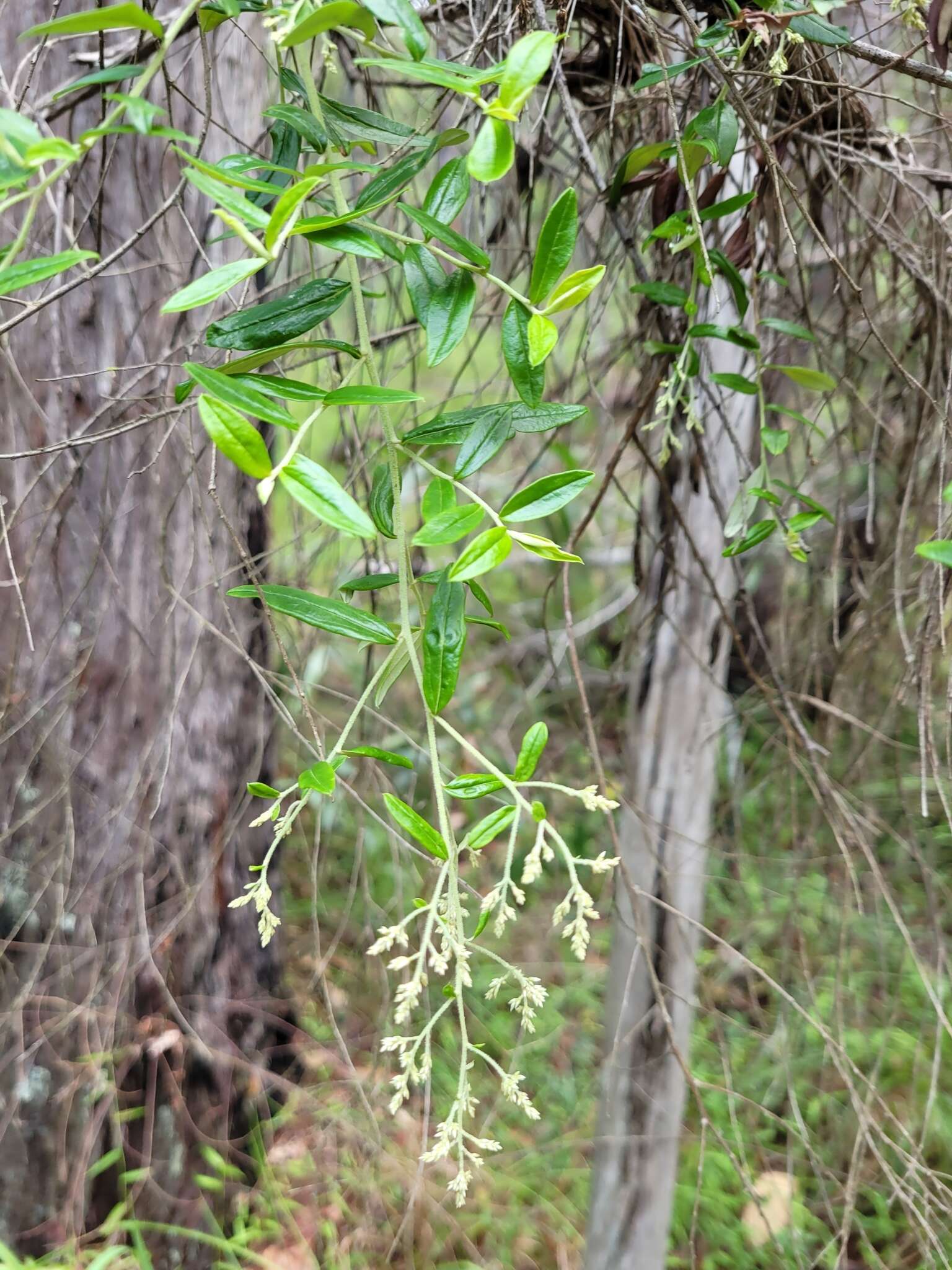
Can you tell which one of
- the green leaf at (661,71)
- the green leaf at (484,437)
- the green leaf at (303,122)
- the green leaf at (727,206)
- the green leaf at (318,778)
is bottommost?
the green leaf at (318,778)

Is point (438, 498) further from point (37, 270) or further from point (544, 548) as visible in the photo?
point (37, 270)

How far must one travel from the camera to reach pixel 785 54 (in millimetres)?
646

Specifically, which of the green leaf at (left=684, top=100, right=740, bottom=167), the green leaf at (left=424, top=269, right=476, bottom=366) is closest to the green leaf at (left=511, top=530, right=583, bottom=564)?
the green leaf at (left=424, top=269, right=476, bottom=366)

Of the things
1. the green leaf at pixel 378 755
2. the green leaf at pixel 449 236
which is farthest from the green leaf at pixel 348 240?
the green leaf at pixel 378 755

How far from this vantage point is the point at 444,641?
1.52ft

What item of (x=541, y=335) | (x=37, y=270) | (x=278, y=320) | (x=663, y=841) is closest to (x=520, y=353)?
(x=541, y=335)

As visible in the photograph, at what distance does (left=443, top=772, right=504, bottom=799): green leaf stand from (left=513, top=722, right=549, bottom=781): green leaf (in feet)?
0.05

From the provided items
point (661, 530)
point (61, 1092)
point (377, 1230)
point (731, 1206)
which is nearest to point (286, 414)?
point (661, 530)

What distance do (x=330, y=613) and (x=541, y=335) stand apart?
0.18 m

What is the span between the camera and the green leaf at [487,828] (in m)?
0.46

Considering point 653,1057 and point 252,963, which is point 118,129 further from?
point 252,963

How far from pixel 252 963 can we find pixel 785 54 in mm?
1693

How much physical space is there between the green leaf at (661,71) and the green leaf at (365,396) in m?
0.31

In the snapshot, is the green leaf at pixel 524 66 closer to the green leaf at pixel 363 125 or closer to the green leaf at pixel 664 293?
the green leaf at pixel 363 125
